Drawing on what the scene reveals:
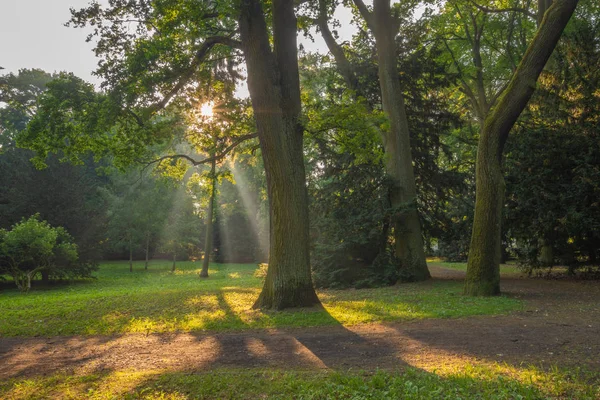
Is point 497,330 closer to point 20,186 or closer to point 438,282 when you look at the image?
point 438,282

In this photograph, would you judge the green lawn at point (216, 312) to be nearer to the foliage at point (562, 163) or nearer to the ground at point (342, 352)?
the ground at point (342, 352)

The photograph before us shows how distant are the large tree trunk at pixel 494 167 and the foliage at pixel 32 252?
18.5 metres

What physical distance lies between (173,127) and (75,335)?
838cm

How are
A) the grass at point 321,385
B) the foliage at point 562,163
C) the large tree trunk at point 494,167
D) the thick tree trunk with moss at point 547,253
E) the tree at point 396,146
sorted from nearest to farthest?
the grass at point 321,385 < the large tree trunk at point 494,167 < the foliage at point 562,163 < the thick tree trunk with moss at point 547,253 < the tree at point 396,146

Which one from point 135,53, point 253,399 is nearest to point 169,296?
point 135,53

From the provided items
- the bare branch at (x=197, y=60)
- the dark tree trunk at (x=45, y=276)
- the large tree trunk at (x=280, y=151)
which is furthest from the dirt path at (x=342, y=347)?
the dark tree trunk at (x=45, y=276)

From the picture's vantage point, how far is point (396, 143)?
54.5 ft

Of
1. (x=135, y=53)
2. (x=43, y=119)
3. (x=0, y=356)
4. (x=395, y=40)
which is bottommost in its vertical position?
(x=0, y=356)

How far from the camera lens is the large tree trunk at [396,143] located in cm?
1622

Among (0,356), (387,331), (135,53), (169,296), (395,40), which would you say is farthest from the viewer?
(395,40)

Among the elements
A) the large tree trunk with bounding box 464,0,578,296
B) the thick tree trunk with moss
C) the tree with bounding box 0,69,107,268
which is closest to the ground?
the large tree trunk with bounding box 464,0,578,296

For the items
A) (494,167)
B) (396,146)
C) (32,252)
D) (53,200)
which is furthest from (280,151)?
(53,200)

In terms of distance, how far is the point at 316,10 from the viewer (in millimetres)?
15672

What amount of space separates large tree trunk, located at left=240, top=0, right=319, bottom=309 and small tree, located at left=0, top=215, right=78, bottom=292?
14656mm
